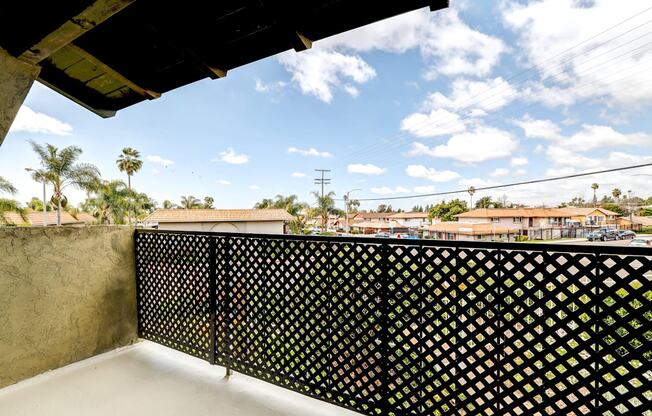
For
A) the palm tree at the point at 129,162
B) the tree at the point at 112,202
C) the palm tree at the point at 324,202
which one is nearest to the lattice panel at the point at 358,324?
the palm tree at the point at 324,202

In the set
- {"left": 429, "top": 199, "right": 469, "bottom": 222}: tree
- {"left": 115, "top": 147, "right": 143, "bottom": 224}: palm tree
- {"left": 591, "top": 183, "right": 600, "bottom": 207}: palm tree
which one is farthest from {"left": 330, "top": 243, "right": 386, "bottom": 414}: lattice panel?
{"left": 591, "top": 183, "right": 600, "bottom": 207}: palm tree

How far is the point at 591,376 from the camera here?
1.41 metres

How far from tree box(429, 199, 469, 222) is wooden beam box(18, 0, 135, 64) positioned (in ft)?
139

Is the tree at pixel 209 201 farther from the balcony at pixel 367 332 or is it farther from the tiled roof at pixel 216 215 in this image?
the balcony at pixel 367 332

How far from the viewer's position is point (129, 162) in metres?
32.1

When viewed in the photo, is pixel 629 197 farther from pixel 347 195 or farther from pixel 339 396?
pixel 339 396

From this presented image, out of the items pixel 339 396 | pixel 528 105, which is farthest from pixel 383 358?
pixel 528 105

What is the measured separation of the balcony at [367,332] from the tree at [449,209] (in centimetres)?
4126

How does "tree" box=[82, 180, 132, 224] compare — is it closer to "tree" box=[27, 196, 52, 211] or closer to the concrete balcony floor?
"tree" box=[27, 196, 52, 211]

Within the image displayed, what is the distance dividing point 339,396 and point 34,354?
102 inches

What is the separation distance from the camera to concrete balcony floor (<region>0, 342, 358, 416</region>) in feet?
6.89

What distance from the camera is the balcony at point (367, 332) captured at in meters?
1.41

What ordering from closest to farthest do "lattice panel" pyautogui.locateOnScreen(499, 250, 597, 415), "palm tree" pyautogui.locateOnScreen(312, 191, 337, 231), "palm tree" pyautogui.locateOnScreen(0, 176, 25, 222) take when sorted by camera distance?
"lattice panel" pyautogui.locateOnScreen(499, 250, 597, 415), "palm tree" pyautogui.locateOnScreen(0, 176, 25, 222), "palm tree" pyautogui.locateOnScreen(312, 191, 337, 231)

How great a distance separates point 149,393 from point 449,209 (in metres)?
44.4
